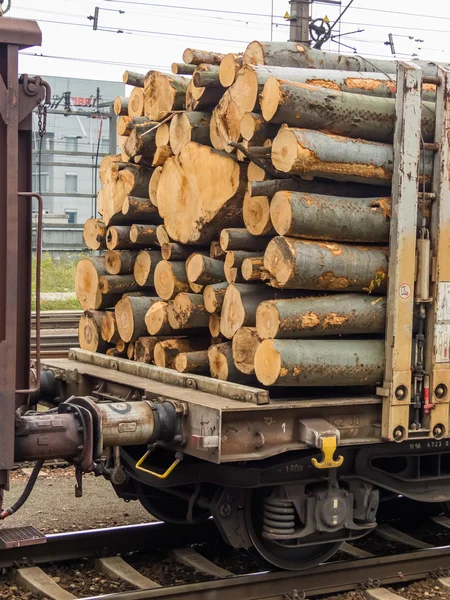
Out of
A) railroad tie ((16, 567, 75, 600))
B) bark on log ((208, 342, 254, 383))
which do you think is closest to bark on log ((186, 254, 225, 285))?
bark on log ((208, 342, 254, 383))

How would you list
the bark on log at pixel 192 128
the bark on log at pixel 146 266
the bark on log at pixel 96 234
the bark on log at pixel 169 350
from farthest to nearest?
the bark on log at pixel 96 234, the bark on log at pixel 146 266, the bark on log at pixel 169 350, the bark on log at pixel 192 128

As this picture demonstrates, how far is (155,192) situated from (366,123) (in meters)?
1.78

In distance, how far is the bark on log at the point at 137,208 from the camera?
22.1 ft

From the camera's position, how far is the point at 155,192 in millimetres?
6559

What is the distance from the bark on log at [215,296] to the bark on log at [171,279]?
315mm

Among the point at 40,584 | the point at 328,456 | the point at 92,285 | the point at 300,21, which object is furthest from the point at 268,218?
the point at 300,21

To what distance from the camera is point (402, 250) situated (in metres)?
5.29

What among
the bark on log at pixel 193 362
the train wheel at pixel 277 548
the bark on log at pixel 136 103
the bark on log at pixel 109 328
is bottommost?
the train wheel at pixel 277 548

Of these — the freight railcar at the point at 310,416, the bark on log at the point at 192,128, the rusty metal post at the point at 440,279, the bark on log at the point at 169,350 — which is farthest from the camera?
the bark on log at the point at 169,350

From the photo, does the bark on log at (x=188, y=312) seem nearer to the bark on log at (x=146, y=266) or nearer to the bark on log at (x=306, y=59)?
the bark on log at (x=146, y=266)

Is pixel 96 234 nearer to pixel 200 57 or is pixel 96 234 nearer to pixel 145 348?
pixel 145 348

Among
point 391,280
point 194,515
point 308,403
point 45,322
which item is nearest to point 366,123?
point 391,280

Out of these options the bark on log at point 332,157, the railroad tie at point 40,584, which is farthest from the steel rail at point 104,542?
the bark on log at point 332,157

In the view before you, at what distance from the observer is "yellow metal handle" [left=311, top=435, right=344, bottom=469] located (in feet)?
16.4
